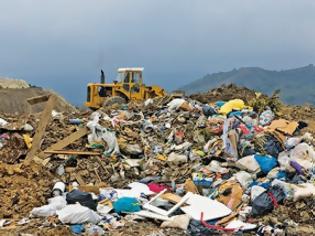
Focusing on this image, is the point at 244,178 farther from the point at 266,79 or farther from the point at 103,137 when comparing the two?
the point at 266,79

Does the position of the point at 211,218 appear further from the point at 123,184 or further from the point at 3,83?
the point at 3,83

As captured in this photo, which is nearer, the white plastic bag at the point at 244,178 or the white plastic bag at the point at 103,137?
the white plastic bag at the point at 244,178

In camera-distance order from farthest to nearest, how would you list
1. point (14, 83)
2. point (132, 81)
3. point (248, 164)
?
point (14, 83), point (132, 81), point (248, 164)

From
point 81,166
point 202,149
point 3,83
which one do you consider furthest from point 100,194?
point 3,83

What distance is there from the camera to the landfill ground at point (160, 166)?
23.0 feet

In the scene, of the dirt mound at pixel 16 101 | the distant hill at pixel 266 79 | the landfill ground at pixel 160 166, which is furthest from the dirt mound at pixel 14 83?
the distant hill at pixel 266 79

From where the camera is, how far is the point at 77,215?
6.79 meters

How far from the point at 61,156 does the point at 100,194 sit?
1759 millimetres

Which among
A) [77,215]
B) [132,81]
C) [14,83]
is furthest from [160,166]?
[14,83]

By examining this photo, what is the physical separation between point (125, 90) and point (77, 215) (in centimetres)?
1176

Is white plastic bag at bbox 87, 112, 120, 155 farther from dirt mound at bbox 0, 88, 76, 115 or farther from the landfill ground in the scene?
dirt mound at bbox 0, 88, 76, 115

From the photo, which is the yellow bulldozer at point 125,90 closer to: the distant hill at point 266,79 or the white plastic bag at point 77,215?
the white plastic bag at point 77,215

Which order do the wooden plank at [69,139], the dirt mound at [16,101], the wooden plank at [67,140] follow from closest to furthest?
the wooden plank at [67,140], the wooden plank at [69,139], the dirt mound at [16,101]

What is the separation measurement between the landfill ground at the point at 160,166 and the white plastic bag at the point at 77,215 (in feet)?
0.06
